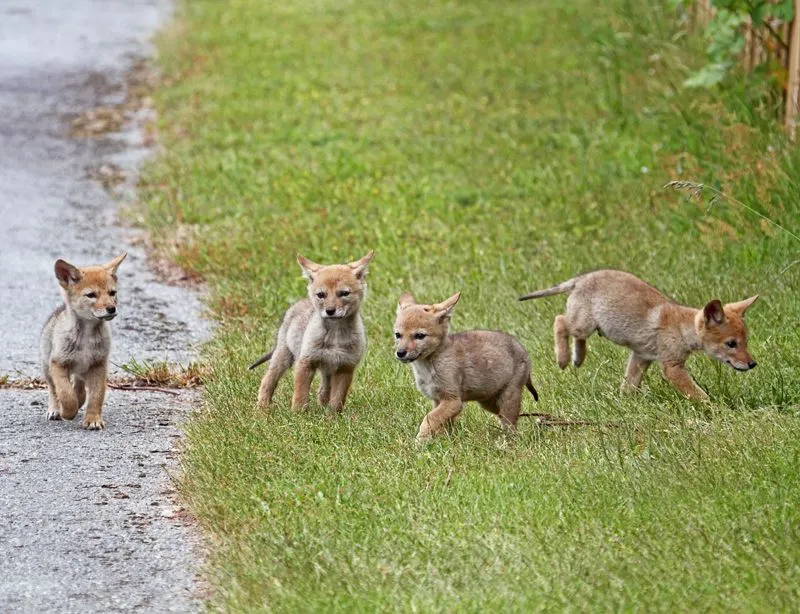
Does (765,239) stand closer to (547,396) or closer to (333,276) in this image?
(547,396)

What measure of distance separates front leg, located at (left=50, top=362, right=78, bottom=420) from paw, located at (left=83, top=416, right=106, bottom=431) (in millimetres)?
147

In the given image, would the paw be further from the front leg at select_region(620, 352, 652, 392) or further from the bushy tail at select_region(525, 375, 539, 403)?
the front leg at select_region(620, 352, 652, 392)

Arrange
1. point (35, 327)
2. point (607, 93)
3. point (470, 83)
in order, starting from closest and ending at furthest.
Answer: point (35, 327), point (607, 93), point (470, 83)

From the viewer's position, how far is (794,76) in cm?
1238

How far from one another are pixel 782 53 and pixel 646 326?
5700 mm

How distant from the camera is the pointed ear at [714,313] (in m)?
7.68

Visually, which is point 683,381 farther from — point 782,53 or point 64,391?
point 782,53

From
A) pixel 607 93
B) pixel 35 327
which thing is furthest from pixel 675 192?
pixel 35 327

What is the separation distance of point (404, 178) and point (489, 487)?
24.4 ft

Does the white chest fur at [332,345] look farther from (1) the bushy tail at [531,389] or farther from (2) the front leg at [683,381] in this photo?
(2) the front leg at [683,381]

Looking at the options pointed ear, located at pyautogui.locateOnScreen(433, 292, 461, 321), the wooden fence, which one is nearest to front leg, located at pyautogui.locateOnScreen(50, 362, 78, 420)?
pointed ear, located at pyautogui.locateOnScreen(433, 292, 461, 321)

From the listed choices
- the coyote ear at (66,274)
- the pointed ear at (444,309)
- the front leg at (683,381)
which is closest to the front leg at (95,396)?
the coyote ear at (66,274)

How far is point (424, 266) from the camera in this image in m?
11.0

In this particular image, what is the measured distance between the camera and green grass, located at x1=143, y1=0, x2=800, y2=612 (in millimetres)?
5680
